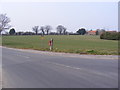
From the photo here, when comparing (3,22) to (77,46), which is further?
(3,22)

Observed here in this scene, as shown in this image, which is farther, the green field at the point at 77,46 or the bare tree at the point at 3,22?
the bare tree at the point at 3,22

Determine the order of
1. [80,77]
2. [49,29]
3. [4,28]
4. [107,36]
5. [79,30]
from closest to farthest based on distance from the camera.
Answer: [80,77] < [4,28] < [107,36] < [79,30] < [49,29]

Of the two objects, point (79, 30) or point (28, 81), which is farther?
point (79, 30)

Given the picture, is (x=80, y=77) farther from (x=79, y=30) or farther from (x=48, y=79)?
(x=79, y=30)

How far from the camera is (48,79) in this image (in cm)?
905

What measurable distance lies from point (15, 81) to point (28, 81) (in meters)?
0.55

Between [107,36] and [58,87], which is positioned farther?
[107,36]

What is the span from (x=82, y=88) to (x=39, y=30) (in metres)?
175

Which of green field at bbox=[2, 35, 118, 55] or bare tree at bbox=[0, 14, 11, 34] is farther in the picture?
bare tree at bbox=[0, 14, 11, 34]

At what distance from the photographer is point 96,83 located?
812 cm

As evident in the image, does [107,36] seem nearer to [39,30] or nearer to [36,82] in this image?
[36,82]

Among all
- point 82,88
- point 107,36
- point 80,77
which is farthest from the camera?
point 107,36

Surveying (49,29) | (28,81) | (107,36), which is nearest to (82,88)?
(28,81)

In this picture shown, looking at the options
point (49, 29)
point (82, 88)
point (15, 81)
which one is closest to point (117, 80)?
point (82, 88)
